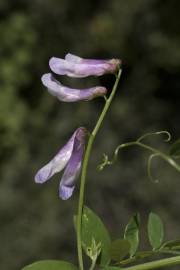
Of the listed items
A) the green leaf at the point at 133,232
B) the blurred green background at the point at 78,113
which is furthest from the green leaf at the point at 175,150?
the blurred green background at the point at 78,113

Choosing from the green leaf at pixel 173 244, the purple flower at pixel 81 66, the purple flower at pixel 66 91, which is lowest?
the green leaf at pixel 173 244

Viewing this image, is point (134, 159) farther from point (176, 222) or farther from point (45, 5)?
point (45, 5)

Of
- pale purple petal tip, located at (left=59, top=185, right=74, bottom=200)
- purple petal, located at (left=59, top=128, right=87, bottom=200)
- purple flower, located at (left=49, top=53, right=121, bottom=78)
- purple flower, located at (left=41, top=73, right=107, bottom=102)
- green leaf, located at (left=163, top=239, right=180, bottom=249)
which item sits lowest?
green leaf, located at (left=163, top=239, right=180, bottom=249)

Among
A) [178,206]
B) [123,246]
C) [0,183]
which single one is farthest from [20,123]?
[123,246]

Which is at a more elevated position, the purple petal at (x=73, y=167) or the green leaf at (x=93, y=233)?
the purple petal at (x=73, y=167)

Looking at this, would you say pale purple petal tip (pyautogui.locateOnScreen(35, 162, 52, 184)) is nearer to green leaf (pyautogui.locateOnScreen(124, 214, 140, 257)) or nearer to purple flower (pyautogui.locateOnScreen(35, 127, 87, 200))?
purple flower (pyautogui.locateOnScreen(35, 127, 87, 200))

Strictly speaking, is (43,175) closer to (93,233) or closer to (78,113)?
(93,233)

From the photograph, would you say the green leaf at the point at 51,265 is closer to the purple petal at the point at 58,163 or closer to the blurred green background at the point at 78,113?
the purple petal at the point at 58,163

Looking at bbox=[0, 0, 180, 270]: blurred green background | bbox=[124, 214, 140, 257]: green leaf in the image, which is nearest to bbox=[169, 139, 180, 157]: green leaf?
bbox=[124, 214, 140, 257]: green leaf

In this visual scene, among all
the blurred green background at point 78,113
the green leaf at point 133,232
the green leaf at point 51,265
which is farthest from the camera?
the blurred green background at point 78,113
